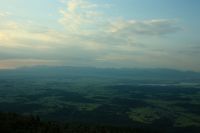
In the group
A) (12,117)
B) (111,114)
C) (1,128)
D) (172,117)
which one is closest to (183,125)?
(172,117)

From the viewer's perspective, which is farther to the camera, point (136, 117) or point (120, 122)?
point (136, 117)

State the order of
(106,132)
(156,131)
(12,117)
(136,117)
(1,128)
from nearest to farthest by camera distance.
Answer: (1,128) < (12,117) < (106,132) < (156,131) < (136,117)

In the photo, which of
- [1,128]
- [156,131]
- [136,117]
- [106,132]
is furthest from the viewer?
[136,117]

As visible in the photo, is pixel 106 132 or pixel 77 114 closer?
pixel 106 132

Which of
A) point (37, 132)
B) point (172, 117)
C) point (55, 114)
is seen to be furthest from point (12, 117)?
point (172, 117)

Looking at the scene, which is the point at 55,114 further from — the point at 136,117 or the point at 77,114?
the point at 136,117

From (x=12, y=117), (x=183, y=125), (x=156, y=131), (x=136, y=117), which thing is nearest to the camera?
(x=12, y=117)

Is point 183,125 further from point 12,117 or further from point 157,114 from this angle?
point 12,117

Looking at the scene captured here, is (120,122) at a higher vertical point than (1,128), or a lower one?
lower

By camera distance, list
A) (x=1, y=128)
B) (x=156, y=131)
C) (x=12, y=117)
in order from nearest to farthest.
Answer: (x=1, y=128) < (x=12, y=117) < (x=156, y=131)
